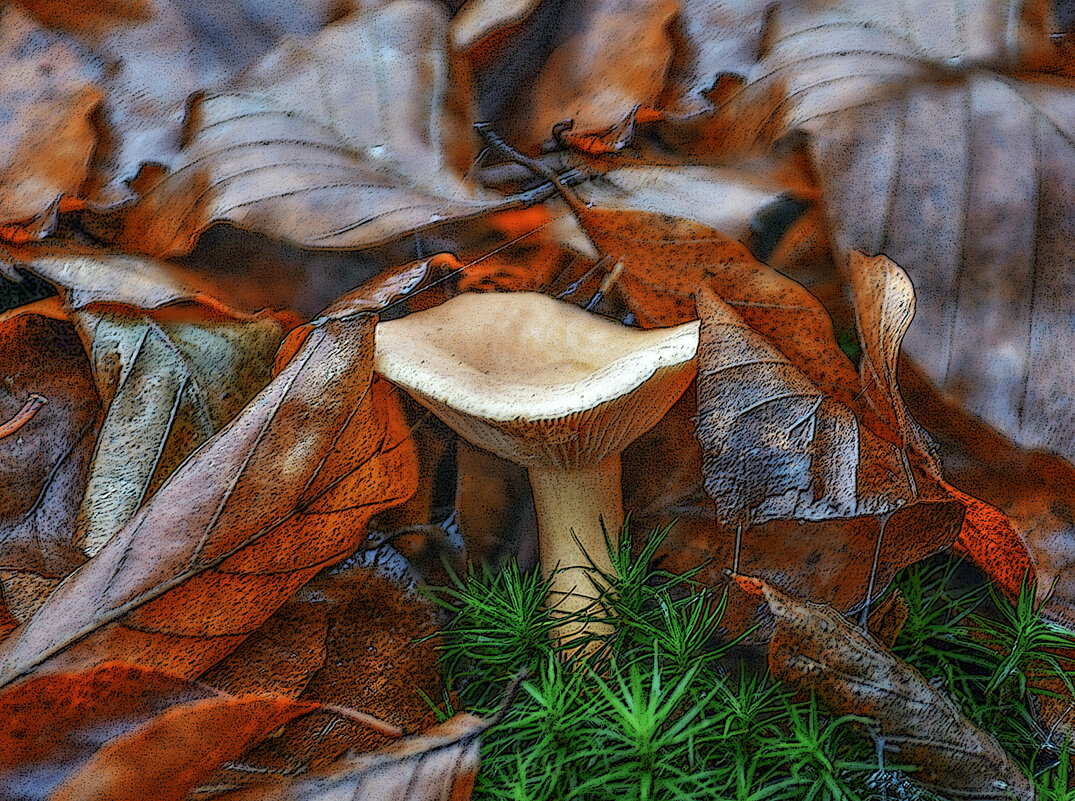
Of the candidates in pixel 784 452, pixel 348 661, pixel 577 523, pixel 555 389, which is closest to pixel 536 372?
pixel 555 389

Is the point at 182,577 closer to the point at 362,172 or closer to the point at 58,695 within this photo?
the point at 58,695

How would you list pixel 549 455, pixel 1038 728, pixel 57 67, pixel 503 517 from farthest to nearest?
pixel 57 67
pixel 503 517
pixel 549 455
pixel 1038 728

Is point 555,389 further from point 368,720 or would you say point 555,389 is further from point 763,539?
point 368,720

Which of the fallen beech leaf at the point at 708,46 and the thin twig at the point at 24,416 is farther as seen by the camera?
the fallen beech leaf at the point at 708,46

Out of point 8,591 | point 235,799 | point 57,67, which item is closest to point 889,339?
point 235,799

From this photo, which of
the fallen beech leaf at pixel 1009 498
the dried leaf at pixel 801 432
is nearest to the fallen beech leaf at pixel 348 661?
the dried leaf at pixel 801 432

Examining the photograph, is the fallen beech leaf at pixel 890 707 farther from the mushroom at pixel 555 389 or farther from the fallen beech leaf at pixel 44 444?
the fallen beech leaf at pixel 44 444

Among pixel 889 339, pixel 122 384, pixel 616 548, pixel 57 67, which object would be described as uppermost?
pixel 57 67
